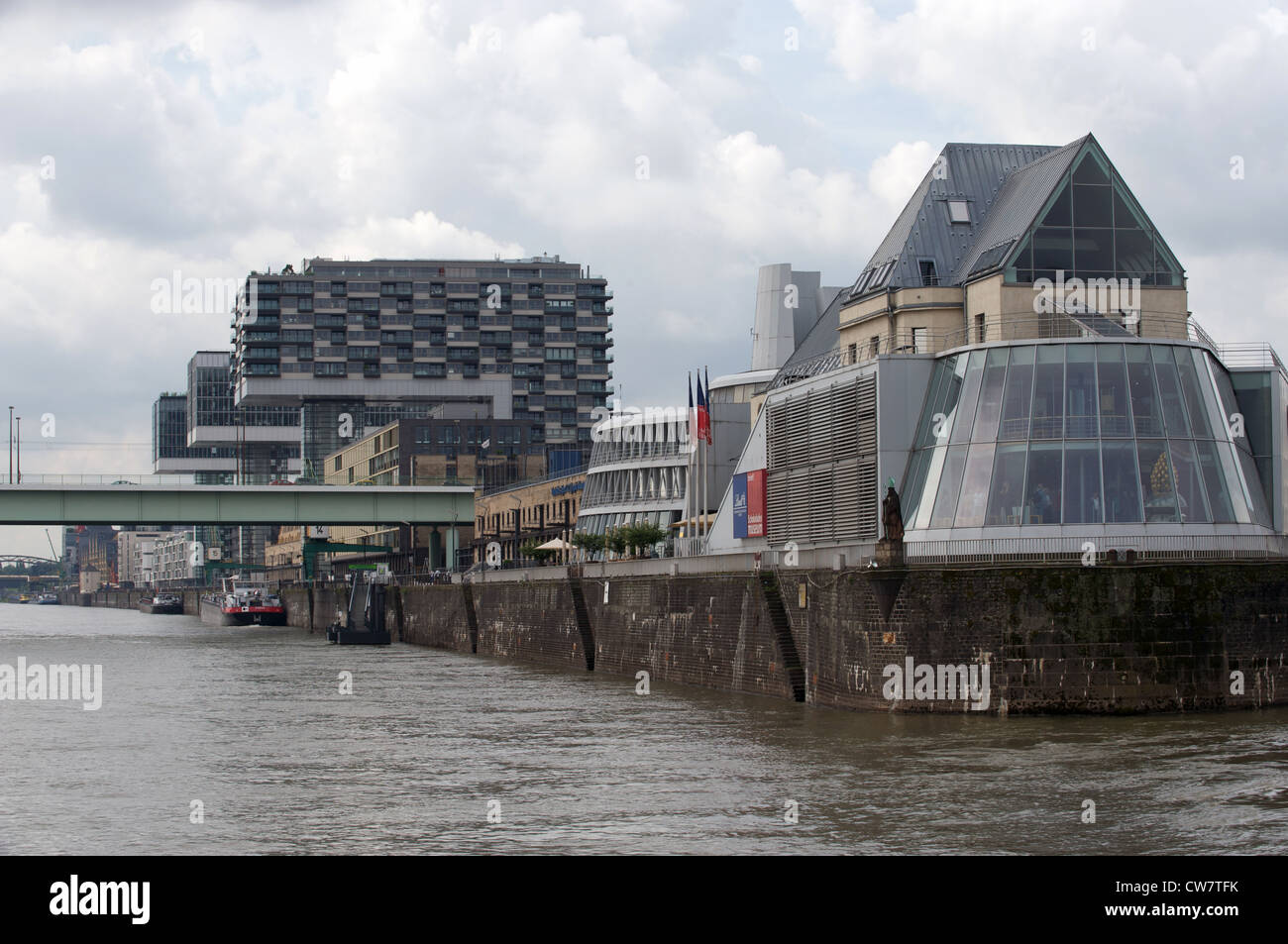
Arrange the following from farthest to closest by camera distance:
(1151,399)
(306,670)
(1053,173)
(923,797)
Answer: (306,670), (1053,173), (1151,399), (923,797)

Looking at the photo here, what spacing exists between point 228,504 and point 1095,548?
71103 millimetres

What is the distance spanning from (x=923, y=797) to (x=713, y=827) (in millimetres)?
3812

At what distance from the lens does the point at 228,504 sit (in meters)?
97.6

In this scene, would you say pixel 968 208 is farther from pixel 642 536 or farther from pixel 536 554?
pixel 536 554

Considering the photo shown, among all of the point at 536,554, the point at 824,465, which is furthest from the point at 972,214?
the point at 536,554

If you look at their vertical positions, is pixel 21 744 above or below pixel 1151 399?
below

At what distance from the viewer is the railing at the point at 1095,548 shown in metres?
35.4

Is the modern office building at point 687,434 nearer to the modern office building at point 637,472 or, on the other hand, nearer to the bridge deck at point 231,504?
the modern office building at point 637,472

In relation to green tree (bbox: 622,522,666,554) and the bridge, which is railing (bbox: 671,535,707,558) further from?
the bridge

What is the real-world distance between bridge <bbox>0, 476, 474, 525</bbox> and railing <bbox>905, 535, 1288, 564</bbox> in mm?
65228

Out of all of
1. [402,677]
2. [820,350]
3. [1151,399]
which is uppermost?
[820,350]
